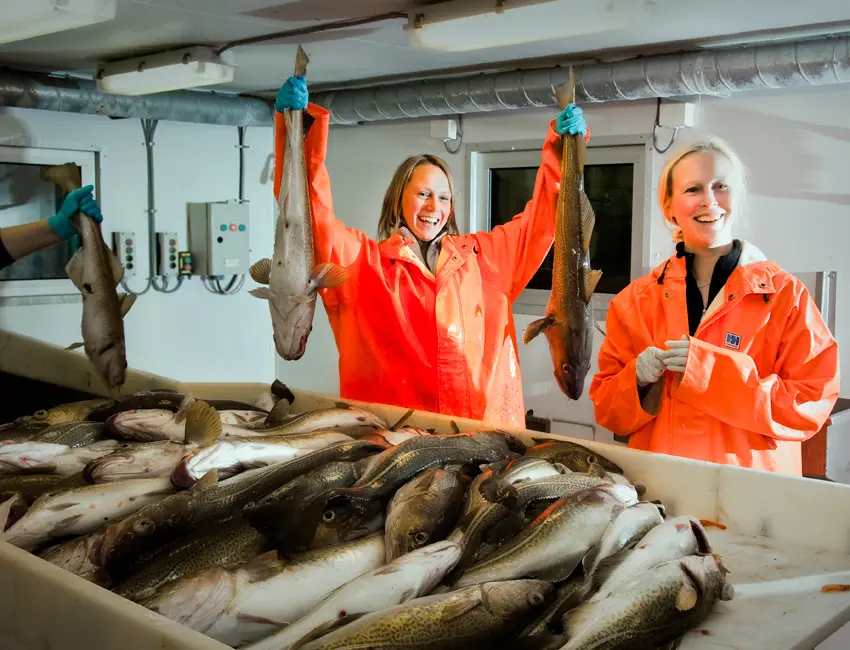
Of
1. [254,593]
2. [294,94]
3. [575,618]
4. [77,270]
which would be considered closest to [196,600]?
[254,593]

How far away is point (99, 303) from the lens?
11.0 feet

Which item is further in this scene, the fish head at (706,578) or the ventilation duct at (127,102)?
the ventilation duct at (127,102)

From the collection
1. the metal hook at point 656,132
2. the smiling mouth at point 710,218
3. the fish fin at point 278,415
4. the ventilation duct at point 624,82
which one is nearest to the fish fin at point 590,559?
the fish fin at point 278,415

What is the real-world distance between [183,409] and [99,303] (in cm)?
99

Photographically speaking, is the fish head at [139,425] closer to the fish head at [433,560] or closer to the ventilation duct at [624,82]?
the fish head at [433,560]

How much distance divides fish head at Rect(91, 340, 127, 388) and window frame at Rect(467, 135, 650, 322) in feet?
11.4

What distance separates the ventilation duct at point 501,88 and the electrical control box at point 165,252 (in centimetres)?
97

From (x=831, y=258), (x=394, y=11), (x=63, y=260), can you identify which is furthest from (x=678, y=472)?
(x=63, y=260)

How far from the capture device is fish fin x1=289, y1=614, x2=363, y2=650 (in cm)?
141

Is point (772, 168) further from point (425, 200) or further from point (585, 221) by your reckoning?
point (585, 221)

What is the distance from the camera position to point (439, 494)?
1944 millimetres

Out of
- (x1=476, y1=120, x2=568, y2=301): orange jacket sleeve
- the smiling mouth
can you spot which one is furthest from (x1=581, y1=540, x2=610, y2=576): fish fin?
(x1=476, y1=120, x2=568, y2=301): orange jacket sleeve

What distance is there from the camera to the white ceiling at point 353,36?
4008 millimetres

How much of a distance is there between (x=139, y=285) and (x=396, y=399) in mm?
3832
